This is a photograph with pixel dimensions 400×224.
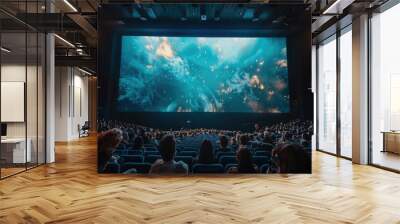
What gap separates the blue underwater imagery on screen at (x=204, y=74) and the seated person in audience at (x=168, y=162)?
56cm

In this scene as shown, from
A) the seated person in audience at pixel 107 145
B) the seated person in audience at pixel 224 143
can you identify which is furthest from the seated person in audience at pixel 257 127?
the seated person in audience at pixel 107 145

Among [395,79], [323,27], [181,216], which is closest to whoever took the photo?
[181,216]

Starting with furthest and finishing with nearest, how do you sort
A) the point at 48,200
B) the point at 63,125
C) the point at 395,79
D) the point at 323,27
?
the point at 63,125, the point at 323,27, the point at 395,79, the point at 48,200

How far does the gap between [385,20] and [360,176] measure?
3225mm

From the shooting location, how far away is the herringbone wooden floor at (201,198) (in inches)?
147

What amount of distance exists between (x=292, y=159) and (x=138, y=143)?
105 inches

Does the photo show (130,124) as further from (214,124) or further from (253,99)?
(253,99)

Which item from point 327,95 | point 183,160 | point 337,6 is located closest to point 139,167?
point 183,160

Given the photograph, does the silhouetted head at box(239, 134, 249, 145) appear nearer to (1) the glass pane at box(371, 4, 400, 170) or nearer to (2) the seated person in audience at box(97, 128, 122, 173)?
(2) the seated person in audience at box(97, 128, 122, 173)

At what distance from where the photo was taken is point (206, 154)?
6.23m

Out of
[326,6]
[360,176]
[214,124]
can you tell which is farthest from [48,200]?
[326,6]

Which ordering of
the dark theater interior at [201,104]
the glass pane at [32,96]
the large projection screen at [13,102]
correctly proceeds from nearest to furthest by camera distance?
1. the dark theater interior at [201,104]
2. the large projection screen at [13,102]
3. the glass pane at [32,96]

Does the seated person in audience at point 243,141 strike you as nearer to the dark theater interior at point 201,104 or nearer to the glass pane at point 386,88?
the dark theater interior at point 201,104

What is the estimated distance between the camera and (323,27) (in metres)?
8.67
